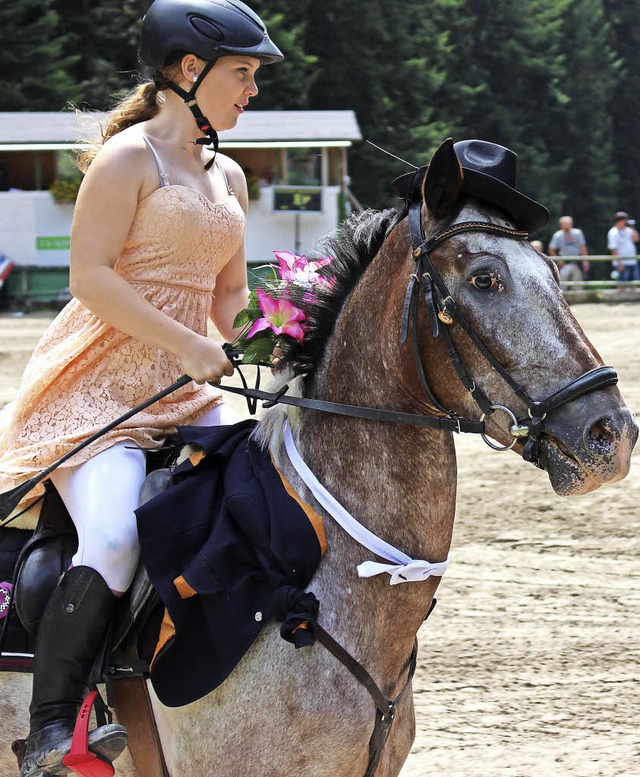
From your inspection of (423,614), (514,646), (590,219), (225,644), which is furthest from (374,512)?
(590,219)

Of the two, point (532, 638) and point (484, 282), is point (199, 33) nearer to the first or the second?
point (484, 282)

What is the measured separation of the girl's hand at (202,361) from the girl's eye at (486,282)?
711 millimetres

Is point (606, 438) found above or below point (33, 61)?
below

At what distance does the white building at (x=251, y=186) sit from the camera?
71.7 ft

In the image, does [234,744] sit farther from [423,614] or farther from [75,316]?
[75,316]

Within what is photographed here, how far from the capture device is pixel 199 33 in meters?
2.97

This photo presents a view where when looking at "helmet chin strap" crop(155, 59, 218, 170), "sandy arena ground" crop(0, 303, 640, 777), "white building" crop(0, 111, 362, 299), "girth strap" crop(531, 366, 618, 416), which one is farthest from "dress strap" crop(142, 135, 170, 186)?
"white building" crop(0, 111, 362, 299)

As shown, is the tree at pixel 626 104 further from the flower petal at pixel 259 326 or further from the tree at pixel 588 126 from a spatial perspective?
the flower petal at pixel 259 326

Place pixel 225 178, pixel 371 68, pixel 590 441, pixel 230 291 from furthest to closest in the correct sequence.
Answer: pixel 371 68 → pixel 230 291 → pixel 225 178 → pixel 590 441

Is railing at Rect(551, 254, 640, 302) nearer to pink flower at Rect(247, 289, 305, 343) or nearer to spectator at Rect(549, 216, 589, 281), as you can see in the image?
spectator at Rect(549, 216, 589, 281)

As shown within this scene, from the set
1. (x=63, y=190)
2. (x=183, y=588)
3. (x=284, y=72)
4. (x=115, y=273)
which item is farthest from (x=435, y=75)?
(x=183, y=588)

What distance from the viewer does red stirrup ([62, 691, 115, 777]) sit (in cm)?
280

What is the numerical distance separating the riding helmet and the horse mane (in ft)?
1.86

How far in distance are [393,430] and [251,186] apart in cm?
1963
